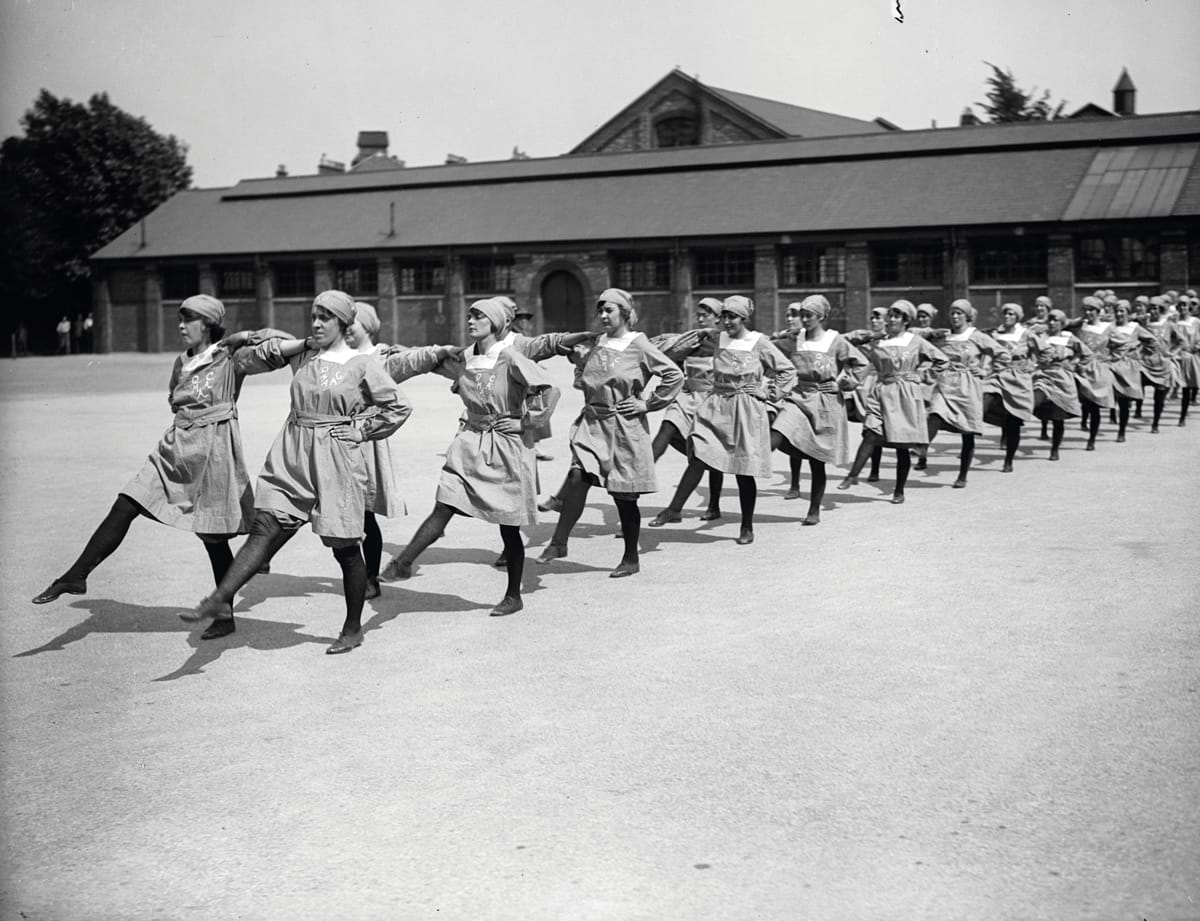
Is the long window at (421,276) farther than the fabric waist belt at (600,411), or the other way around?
the long window at (421,276)

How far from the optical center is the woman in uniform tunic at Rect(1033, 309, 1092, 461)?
16.2 m

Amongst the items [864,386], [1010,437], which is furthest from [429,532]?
[1010,437]

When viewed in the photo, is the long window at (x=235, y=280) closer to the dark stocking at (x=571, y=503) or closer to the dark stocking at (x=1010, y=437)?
the dark stocking at (x=1010, y=437)

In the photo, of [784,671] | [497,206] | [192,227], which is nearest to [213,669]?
[784,671]

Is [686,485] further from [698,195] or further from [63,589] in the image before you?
[698,195]

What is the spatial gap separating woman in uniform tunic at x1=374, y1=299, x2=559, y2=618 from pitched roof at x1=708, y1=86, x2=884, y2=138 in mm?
50872

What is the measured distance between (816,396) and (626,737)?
24.1 ft

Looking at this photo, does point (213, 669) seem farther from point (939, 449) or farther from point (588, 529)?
point (939, 449)

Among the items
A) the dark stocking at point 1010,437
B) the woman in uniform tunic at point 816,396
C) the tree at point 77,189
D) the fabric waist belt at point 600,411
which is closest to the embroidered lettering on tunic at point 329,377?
the fabric waist belt at point 600,411

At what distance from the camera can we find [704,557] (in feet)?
Result: 32.2

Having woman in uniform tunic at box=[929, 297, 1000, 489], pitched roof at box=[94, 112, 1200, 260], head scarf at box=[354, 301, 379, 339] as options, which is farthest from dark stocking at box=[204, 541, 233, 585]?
pitched roof at box=[94, 112, 1200, 260]

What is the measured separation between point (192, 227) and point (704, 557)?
51.8 meters

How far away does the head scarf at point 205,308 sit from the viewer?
7159mm

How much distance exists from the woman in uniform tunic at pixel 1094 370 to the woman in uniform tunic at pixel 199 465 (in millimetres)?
12422
